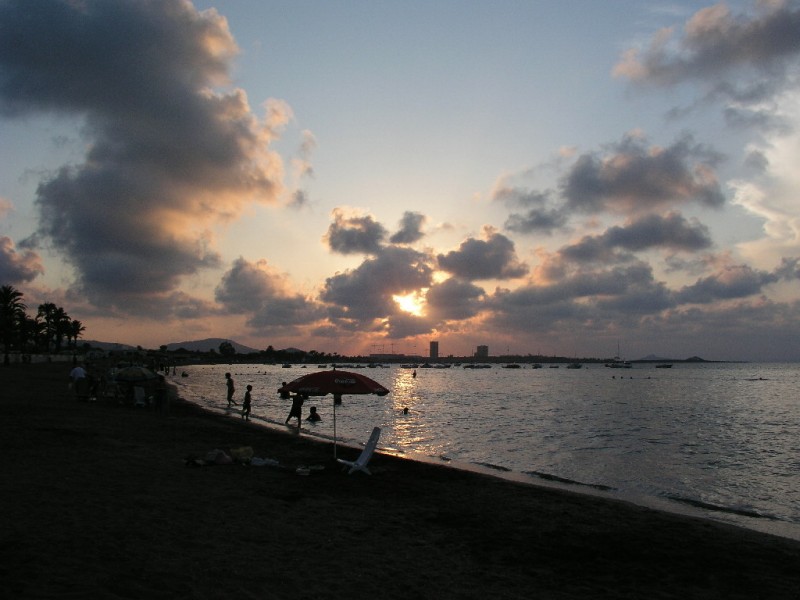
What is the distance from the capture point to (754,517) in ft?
52.4

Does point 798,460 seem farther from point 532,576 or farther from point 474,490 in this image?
point 532,576

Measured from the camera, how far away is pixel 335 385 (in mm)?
15125

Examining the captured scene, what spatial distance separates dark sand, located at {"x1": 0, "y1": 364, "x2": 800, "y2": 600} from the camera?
730 cm

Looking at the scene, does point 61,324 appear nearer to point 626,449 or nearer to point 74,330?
point 74,330

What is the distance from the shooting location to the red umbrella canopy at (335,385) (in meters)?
14.9

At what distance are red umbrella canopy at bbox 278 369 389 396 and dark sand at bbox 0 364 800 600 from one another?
7.92ft

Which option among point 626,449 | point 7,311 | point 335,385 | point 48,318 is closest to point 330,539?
point 335,385

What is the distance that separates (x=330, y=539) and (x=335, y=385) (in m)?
5.84

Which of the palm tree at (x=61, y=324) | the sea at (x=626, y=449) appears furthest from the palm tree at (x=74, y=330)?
the sea at (x=626, y=449)

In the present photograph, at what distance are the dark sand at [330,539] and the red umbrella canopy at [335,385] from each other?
2.41 metres

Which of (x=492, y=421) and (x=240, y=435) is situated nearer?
(x=240, y=435)

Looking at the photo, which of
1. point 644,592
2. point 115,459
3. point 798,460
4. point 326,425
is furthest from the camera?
point 326,425

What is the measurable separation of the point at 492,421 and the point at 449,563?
114 feet

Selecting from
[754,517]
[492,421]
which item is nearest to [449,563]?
[754,517]
